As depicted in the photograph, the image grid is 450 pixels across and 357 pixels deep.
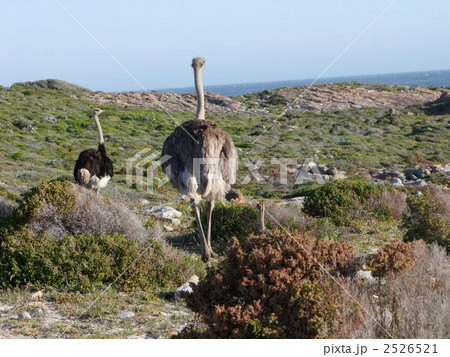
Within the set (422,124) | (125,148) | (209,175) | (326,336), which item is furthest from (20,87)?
(326,336)

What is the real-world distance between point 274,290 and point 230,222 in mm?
5140

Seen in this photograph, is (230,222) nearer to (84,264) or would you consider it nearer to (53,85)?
(84,264)

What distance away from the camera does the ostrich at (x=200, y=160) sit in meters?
6.99

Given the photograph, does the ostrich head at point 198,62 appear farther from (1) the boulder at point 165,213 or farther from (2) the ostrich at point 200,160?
(1) the boulder at point 165,213

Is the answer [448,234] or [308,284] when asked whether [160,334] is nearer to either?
[308,284]

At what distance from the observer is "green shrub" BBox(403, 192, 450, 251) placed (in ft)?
25.7

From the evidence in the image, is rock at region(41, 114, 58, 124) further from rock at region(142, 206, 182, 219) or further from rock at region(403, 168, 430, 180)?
rock at region(142, 206, 182, 219)

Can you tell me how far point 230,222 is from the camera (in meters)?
9.16

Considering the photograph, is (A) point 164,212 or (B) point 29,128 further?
(B) point 29,128

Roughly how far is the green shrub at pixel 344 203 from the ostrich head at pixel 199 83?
3460mm

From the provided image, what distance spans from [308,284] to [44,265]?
3252 mm

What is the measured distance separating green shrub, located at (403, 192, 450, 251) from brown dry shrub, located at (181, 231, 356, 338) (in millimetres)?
3523

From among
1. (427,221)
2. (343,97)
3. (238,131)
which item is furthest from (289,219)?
(343,97)

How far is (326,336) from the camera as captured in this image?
3693 mm
